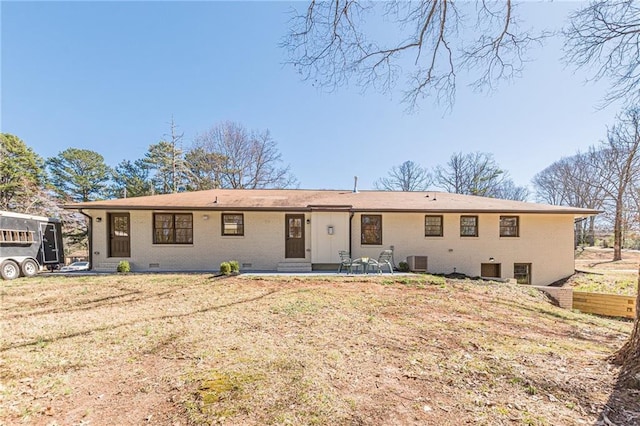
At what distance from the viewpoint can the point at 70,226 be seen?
785 inches

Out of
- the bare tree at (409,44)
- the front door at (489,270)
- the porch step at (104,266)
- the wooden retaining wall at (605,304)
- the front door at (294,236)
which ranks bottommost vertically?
the wooden retaining wall at (605,304)

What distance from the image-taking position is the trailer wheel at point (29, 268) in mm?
8992

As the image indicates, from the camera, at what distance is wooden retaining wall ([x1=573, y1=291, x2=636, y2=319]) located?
7.74 m

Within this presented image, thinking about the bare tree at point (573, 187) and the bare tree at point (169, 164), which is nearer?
the bare tree at point (169, 164)

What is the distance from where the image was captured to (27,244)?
918 cm

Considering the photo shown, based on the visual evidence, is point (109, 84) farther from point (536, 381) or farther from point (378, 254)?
point (536, 381)

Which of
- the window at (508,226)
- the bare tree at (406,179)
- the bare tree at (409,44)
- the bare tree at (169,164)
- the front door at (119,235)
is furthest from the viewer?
the bare tree at (406,179)

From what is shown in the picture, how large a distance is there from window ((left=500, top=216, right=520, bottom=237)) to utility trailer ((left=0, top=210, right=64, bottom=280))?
59.3 ft

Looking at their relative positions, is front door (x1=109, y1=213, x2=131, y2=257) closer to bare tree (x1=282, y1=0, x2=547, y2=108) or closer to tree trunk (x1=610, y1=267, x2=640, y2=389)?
bare tree (x1=282, y1=0, x2=547, y2=108)

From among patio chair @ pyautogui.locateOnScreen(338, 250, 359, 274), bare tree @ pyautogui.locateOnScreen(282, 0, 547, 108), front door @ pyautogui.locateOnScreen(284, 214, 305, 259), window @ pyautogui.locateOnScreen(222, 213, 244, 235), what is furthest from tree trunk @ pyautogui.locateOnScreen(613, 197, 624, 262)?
window @ pyautogui.locateOnScreen(222, 213, 244, 235)

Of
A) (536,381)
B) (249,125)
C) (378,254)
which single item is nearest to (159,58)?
(249,125)

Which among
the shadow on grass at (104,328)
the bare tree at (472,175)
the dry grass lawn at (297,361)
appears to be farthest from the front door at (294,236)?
the bare tree at (472,175)

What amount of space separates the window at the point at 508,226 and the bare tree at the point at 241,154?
1838 cm

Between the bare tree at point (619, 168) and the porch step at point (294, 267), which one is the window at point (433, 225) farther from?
the bare tree at point (619, 168)
